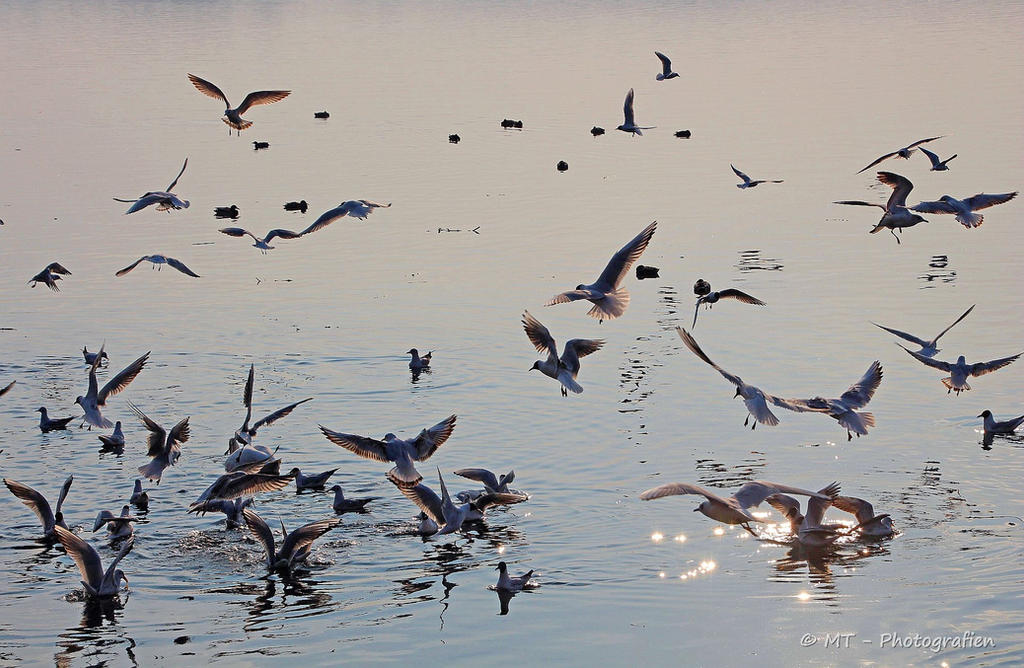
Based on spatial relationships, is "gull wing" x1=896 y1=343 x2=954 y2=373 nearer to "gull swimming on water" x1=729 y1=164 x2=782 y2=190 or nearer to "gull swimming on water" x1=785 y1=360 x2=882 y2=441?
"gull swimming on water" x1=785 y1=360 x2=882 y2=441

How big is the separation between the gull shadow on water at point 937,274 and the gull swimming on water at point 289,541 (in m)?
16.2

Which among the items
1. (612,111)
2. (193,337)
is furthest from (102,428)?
(612,111)

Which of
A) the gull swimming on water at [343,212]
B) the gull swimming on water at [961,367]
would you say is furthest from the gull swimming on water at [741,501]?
the gull swimming on water at [343,212]

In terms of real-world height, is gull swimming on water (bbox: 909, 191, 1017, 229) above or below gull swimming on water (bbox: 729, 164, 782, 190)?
below

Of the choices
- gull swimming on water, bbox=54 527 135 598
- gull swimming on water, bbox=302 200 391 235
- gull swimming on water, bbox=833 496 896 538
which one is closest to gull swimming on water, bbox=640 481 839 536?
gull swimming on water, bbox=833 496 896 538

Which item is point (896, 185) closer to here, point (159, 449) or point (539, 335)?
point (539, 335)

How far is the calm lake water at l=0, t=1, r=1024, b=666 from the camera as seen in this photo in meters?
14.2

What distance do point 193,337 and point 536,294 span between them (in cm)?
632

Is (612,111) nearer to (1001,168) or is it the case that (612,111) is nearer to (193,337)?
(1001,168)

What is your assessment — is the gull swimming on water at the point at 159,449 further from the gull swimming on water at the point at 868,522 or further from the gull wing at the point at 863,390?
the gull wing at the point at 863,390

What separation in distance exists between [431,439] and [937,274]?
1570 cm

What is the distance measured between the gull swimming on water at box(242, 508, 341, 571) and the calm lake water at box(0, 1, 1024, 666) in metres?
0.26

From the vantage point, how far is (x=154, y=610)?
14289 mm

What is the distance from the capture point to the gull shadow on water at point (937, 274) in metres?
27.9
